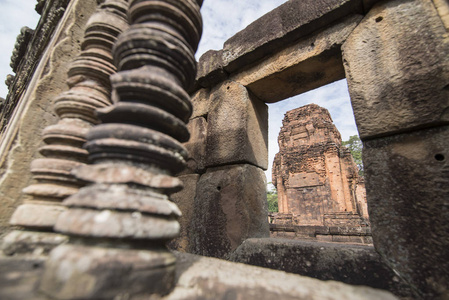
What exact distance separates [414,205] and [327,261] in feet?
2.08

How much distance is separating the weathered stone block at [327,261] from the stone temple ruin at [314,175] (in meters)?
9.13

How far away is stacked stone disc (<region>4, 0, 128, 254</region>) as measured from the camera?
940 millimetres

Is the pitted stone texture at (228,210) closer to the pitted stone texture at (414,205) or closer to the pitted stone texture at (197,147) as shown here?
the pitted stone texture at (197,147)

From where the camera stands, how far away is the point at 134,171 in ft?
2.49

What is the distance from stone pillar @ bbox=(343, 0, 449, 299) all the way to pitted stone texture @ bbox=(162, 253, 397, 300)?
65 cm

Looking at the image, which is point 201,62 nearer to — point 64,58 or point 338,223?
point 64,58

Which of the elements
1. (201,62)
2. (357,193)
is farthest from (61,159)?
(357,193)

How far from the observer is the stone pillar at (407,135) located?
112 centimetres

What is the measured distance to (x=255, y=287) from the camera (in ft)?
2.44

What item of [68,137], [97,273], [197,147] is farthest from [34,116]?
[197,147]

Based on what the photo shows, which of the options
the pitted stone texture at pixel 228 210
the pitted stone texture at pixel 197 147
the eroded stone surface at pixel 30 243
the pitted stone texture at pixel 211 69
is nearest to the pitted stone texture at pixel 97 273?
the eroded stone surface at pixel 30 243

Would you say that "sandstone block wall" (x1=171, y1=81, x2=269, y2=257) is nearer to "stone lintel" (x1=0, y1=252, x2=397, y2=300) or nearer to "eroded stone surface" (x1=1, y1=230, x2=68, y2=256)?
"stone lintel" (x1=0, y1=252, x2=397, y2=300)

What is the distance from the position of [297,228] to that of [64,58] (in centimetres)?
809

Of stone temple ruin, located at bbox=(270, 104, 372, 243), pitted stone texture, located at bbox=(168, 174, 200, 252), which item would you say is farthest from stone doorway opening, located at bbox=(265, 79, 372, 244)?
pitted stone texture, located at bbox=(168, 174, 200, 252)
